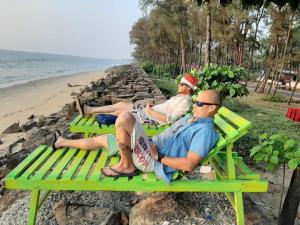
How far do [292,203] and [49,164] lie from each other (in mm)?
2275

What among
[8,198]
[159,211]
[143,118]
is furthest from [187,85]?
[8,198]

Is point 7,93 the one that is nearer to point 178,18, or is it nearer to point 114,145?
point 178,18

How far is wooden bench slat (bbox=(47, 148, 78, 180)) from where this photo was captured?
Result: 3.39m

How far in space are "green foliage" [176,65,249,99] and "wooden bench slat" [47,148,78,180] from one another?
10.1 feet

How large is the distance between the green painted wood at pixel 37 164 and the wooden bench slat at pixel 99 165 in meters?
0.55

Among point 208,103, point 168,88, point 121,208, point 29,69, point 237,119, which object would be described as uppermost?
point 208,103

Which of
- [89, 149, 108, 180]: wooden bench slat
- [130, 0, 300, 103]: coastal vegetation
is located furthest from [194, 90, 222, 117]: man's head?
[130, 0, 300, 103]: coastal vegetation

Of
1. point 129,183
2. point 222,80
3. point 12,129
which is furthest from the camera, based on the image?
point 12,129

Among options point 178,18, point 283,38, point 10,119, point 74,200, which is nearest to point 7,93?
point 10,119

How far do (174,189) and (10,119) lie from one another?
11.2m

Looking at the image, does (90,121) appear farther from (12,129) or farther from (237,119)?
(12,129)

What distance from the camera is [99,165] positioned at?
370 centimetres

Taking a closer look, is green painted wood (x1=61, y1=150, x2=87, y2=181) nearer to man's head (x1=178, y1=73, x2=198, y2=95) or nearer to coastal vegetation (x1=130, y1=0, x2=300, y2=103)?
man's head (x1=178, y1=73, x2=198, y2=95)

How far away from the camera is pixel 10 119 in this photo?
43.7 ft
